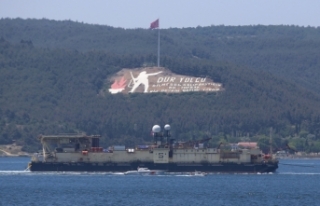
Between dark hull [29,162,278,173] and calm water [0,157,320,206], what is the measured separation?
1266mm

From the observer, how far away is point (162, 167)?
13362 centimetres

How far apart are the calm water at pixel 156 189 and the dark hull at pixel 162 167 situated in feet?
4.15

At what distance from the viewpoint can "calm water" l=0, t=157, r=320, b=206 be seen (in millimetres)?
97750

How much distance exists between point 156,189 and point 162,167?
22838 millimetres

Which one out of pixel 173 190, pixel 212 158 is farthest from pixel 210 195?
pixel 212 158

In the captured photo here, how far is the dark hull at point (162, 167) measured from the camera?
134 m

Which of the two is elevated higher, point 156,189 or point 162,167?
point 162,167

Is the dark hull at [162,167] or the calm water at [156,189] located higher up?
the dark hull at [162,167]

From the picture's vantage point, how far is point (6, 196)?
102375mm

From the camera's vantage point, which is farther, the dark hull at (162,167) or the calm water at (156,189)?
the dark hull at (162,167)

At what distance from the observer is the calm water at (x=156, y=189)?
97.8 m

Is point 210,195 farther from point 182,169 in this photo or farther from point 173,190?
point 182,169

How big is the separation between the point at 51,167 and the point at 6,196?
33.4m

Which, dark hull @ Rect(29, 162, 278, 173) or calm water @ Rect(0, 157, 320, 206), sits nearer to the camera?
calm water @ Rect(0, 157, 320, 206)
